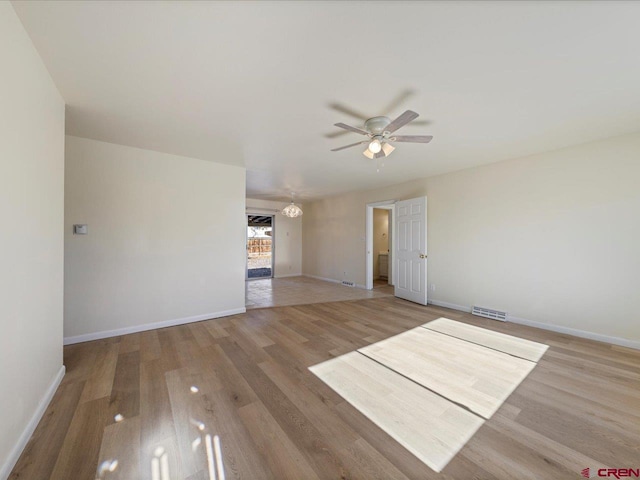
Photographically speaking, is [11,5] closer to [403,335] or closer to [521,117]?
[521,117]

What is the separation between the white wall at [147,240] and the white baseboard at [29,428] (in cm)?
119

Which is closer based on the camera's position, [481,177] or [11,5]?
[11,5]

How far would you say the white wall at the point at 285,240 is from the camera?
8055 millimetres

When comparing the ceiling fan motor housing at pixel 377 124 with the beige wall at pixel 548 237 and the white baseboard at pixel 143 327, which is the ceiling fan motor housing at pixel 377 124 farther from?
the white baseboard at pixel 143 327

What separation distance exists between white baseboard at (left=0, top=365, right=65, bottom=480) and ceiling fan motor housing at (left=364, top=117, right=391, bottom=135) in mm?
3478

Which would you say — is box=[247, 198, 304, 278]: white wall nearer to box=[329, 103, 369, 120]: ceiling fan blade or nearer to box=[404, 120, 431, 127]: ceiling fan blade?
box=[329, 103, 369, 120]: ceiling fan blade

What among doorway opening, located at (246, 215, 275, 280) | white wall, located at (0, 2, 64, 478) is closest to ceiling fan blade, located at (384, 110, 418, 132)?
white wall, located at (0, 2, 64, 478)


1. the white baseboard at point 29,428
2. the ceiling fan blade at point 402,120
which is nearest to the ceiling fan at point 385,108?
the ceiling fan blade at point 402,120

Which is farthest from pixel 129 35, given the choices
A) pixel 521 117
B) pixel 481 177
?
pixel 481 177

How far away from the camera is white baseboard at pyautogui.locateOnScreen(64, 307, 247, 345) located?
3.02m

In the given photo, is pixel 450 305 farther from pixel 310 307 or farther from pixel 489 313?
pixel 310 307

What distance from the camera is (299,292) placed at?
19.7ft

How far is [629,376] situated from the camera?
2289 millimetres

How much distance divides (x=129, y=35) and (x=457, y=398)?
3495 millimetres
